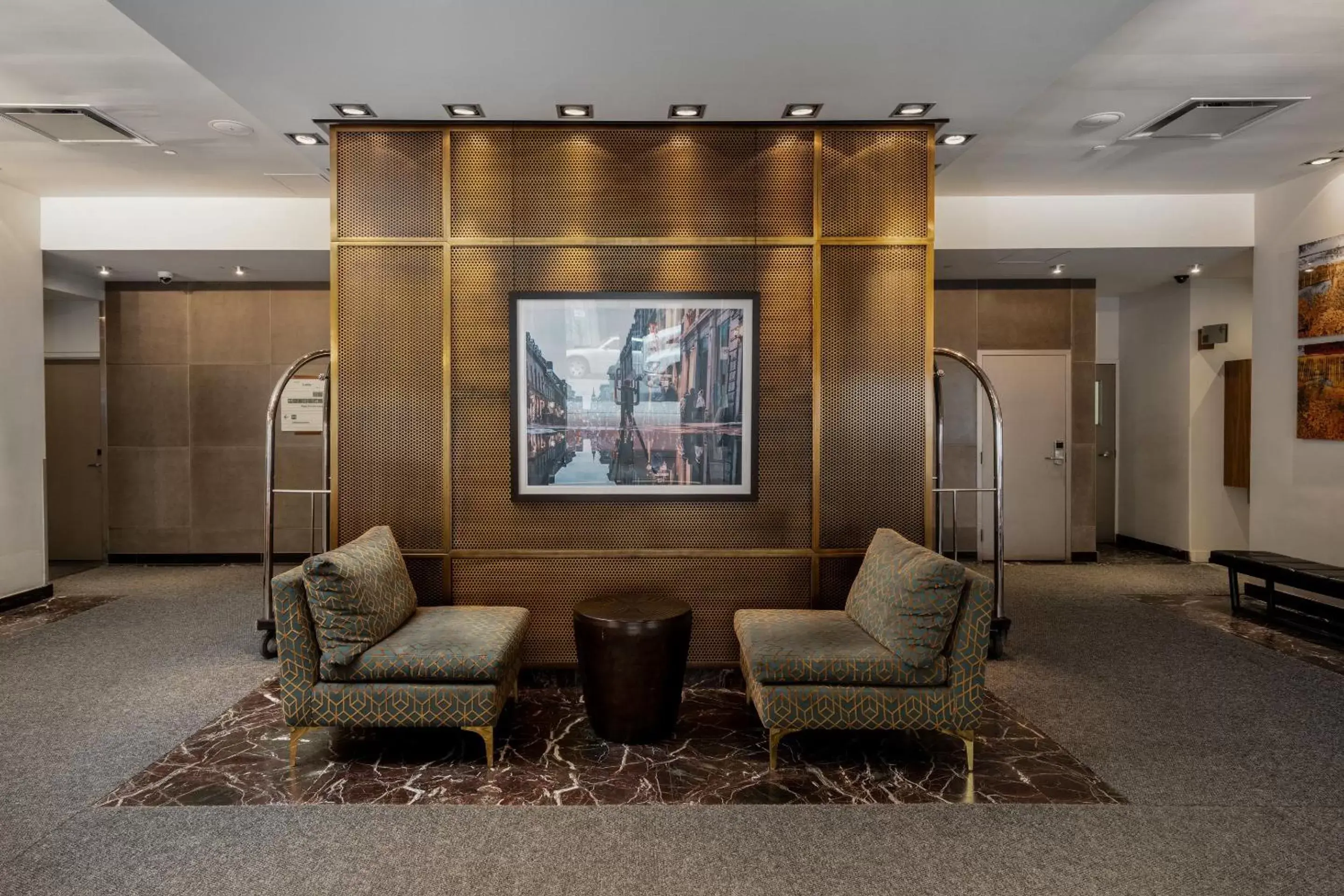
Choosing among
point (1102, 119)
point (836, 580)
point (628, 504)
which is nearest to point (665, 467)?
point (628, 504)

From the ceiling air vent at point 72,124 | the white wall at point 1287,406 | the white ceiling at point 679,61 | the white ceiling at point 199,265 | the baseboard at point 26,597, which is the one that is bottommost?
the baseboard at point 26,597

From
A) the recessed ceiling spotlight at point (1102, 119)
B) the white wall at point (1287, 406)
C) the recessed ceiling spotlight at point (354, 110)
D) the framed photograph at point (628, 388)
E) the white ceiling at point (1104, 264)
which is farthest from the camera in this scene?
the white ceiling at point (1104, 264)

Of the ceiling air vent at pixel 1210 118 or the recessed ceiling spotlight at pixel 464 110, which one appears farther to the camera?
the ceiling air vent at pixel 1210 118

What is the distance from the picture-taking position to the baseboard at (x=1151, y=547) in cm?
796

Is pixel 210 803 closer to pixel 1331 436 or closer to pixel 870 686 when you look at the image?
pixel 870 686

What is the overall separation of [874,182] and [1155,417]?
5.93 meters

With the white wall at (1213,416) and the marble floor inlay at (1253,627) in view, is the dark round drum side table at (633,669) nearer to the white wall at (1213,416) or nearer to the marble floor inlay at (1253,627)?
the marble floor inlay at (1253,627)

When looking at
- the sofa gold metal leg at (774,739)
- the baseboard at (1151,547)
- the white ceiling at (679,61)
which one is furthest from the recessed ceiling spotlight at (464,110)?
the baseboard at (1151,547)

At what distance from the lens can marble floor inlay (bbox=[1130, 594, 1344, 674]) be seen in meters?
4.77

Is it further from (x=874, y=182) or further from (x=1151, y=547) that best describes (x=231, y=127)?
(x=1151, y=547)

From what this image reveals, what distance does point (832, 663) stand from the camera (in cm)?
318

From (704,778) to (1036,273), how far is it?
20.5 feet

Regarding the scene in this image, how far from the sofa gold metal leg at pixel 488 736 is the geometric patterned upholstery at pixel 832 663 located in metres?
1.15

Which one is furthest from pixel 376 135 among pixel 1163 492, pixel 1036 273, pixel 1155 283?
pixel 1163 492
